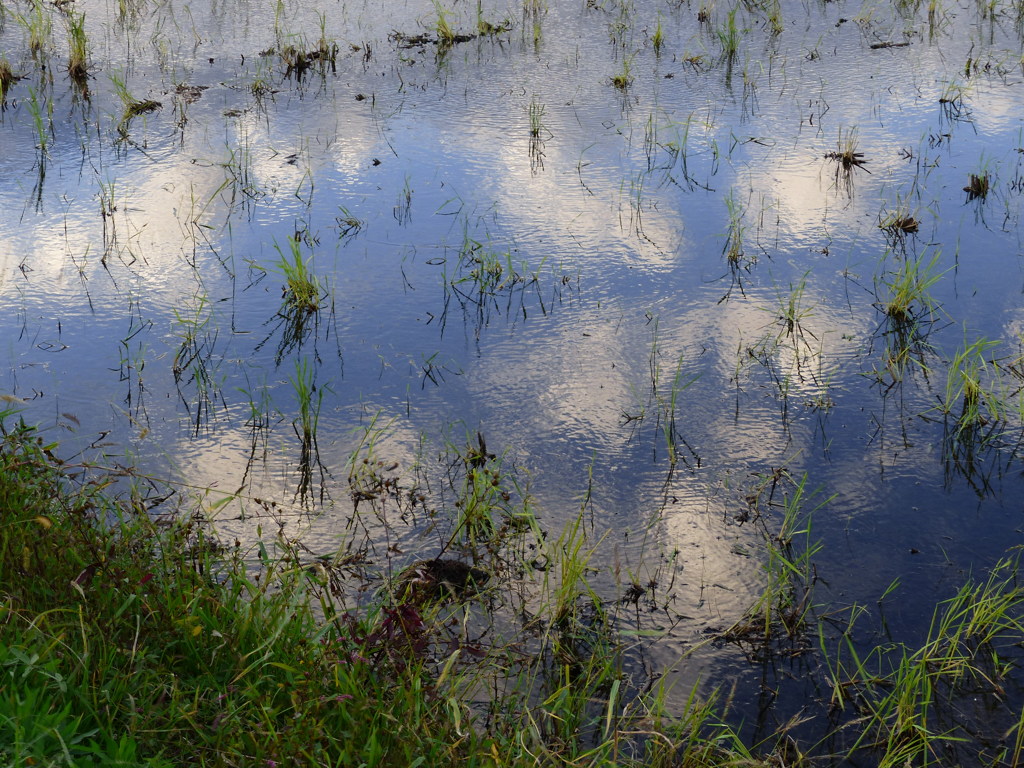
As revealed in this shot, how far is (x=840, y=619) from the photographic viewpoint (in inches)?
93.5

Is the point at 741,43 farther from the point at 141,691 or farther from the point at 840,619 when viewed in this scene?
the point at 141,691

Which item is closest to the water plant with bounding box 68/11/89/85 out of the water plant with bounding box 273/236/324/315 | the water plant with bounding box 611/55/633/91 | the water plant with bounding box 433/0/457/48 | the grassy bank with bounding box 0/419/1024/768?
the water plant with bounding box 433/0/457/48

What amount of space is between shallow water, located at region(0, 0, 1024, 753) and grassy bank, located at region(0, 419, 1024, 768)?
17 centimetres

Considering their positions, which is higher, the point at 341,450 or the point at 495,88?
the point at 495,88

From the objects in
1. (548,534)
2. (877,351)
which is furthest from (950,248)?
(548,534)

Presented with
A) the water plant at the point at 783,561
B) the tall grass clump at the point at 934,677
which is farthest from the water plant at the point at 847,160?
the tall grass clump at the point at 934,677

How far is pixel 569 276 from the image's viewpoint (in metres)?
4.04

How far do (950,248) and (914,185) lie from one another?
0.67 m

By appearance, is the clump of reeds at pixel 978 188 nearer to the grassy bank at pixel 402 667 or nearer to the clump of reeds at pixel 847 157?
the clump of reeds at pixel 847 157

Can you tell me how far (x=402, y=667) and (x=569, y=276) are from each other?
2286 mm

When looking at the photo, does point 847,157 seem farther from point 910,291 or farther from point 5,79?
point 5,79

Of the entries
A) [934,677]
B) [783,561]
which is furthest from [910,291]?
[934,677]

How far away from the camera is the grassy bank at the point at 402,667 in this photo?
5.92ft

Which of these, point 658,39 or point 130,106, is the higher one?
point 658,39
